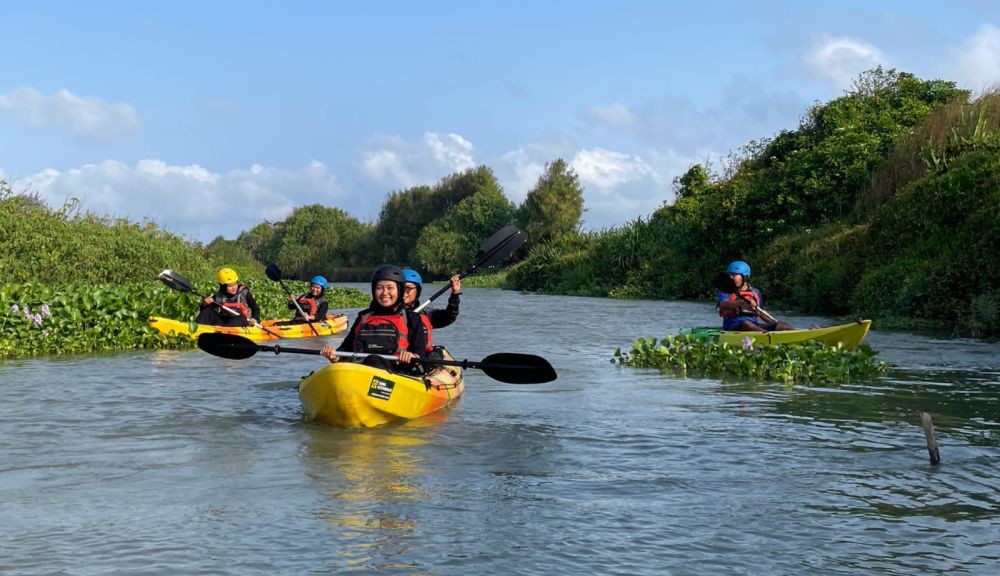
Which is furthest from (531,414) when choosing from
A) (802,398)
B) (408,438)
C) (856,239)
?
(856,239)

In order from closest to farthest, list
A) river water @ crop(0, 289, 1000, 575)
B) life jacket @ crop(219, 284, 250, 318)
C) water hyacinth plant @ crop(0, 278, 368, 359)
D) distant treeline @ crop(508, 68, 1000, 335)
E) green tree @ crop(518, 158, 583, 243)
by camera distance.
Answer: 1. river water @ crop(0, 289, 1000, 575)
2. water hyacinth plant @ crop(0, 278, 368, 359)
3. life jacket @ crop(219, 284, 250, 318)
4. distant treeline @ crop(508, 68, 1000, 335)
5. green tree @ crop(518, 158, 583, 243)

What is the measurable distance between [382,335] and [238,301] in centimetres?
843

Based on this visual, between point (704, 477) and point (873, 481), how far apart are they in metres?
1.12

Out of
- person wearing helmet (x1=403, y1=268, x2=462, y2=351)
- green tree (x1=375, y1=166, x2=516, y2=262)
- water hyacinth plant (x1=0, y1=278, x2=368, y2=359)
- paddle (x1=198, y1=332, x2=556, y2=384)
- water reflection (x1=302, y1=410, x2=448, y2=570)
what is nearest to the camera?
water reflection (x1=302, y1=410, x2=448, y2=570)

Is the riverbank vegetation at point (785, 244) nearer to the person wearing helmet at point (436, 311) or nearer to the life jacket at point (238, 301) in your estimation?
the life jacket at point (238, 301)

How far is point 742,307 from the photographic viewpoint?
14.4 m

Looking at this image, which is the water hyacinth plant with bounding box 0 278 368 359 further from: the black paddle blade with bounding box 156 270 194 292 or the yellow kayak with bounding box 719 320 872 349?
the yellow kayak with bounding box 719 320 872 349

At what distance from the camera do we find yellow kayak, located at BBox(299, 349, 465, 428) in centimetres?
868

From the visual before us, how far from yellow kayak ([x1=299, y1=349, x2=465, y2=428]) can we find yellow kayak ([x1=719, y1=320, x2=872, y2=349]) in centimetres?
583

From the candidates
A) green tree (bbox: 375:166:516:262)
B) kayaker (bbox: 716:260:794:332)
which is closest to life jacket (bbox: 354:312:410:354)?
kayaker (bbox: 716:260:794:332)

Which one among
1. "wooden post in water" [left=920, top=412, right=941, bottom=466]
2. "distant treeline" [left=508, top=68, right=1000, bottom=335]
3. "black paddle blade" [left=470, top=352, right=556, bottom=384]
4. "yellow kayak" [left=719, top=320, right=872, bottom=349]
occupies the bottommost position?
"wooden post in water" [left=920, top=412, right=941, bottom=466]

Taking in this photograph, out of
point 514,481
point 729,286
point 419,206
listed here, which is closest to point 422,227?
point 419,206

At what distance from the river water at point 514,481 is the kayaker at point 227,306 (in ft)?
14.5

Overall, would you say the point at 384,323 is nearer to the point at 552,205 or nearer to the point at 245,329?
the point at 245,329
